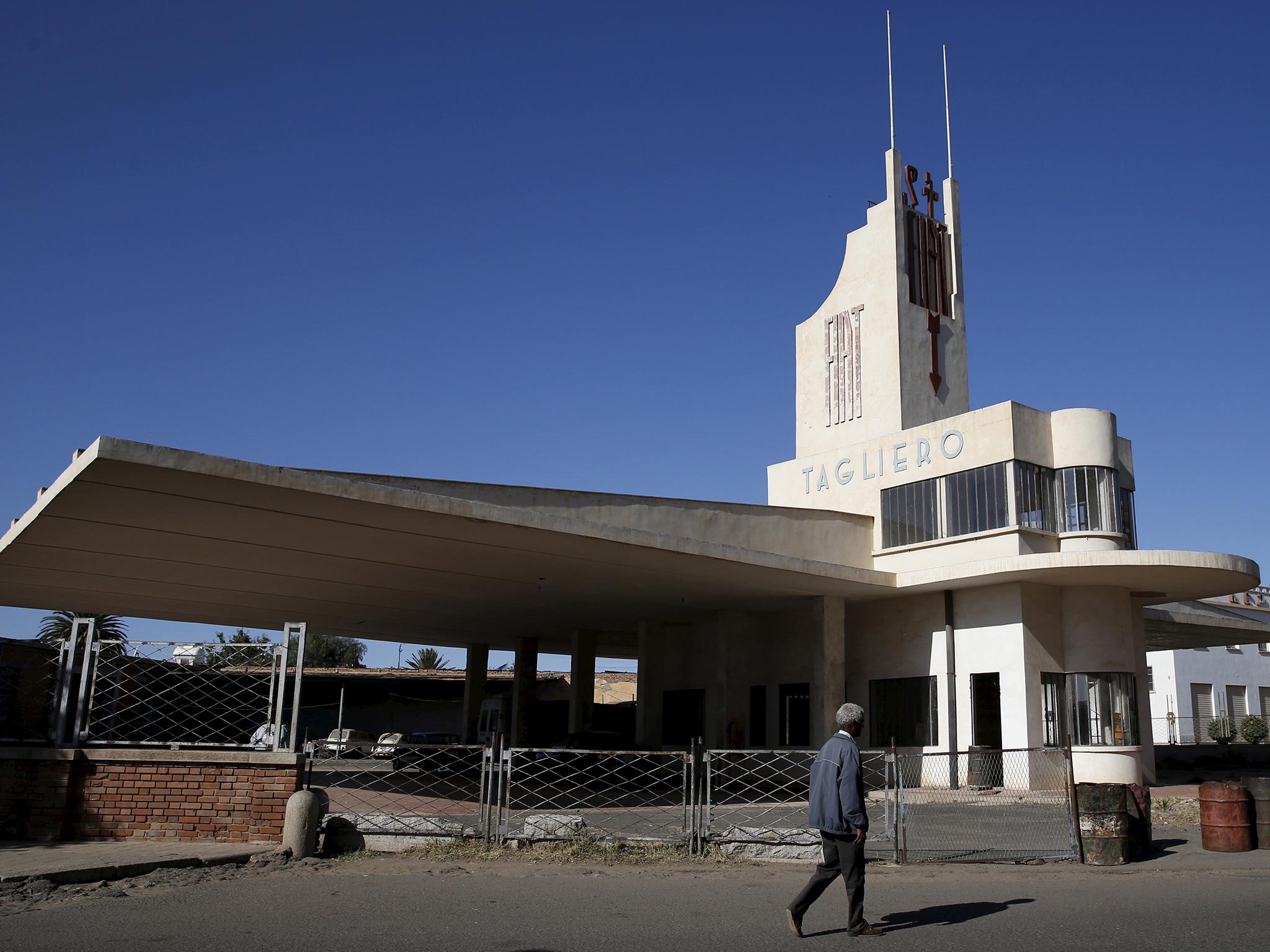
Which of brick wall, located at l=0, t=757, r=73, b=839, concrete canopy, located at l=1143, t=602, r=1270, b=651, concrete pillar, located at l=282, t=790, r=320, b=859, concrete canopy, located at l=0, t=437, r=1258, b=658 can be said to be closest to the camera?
concrete pillar, located at l=282, t=790, r=320, b=859

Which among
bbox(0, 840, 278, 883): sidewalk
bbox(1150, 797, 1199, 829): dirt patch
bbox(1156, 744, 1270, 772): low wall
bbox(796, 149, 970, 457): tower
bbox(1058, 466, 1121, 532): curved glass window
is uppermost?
bbox(796, 149, 970, 457): tower

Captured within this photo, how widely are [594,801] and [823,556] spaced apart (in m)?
7.77

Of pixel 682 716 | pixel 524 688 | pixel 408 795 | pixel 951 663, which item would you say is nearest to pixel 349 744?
pixel 524 688

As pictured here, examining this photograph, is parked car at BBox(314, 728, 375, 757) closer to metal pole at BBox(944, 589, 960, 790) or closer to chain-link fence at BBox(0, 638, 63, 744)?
chain-link fence at BBox(0, 638, 63, 744)

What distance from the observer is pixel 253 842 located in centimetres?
1185

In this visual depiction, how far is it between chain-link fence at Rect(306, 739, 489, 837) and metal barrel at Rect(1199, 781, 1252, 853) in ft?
28.2

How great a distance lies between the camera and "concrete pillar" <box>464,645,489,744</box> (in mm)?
38312

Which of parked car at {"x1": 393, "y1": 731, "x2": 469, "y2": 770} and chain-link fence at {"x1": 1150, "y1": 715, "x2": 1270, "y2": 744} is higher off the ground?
chain-link fence at {"x1": 1150, "y1": 715, "x2": 1270, "y2": 744}

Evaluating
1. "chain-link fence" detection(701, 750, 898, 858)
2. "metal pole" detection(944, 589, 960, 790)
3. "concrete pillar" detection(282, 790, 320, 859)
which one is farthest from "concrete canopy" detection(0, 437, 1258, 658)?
"concrete pillar" detection(282, 790, 320, 859)

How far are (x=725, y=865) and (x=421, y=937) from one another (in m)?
4.66

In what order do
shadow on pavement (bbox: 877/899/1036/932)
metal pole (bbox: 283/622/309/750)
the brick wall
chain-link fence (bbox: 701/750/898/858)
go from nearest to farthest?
A: shadow on pavement (bbox: 877/899/1036/932) < the brick wall < chain-link fence (bbox: 701/750/898/858) < metal pole (bbox: 283/622/309/750)

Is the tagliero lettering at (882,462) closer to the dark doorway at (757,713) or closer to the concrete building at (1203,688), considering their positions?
the dark doorway at (757,713)

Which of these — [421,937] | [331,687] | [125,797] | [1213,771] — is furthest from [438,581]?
[331,687]

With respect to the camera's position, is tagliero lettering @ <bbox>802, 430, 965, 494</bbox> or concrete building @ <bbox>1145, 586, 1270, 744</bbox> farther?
concrete building @ <bbox>1145, 586, 1270, 744</bbox>
